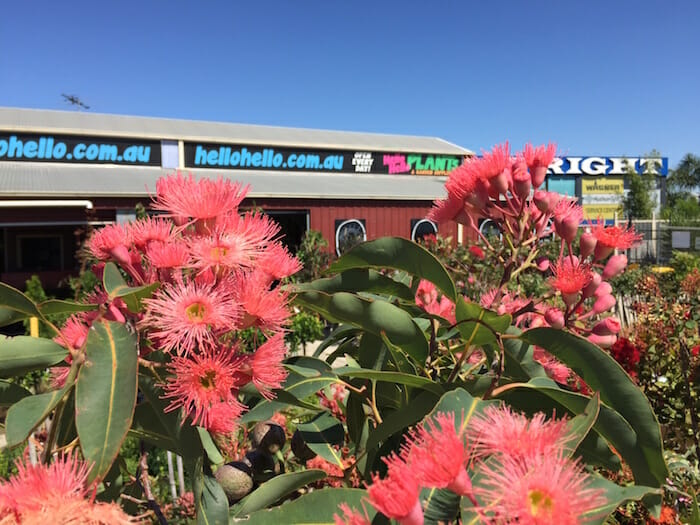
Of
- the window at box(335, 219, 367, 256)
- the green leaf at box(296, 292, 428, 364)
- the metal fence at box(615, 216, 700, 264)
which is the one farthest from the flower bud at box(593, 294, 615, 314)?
the metal fence at box(615, 216, 700, 264)

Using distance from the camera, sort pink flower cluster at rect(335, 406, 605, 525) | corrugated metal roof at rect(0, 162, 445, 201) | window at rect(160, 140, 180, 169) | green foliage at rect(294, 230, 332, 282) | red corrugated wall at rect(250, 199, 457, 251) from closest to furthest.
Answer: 1. pink flower cluster at rect(335, 406, 605, 525)
2. corrugated metal roof at rect(0, 162, 445, 201)
3. green foliage at rect(294, 230, 332, 282)
4. red corrugated wall at rect(250, 199, 457, 251)
5. window at rect(160, 140, 180, 169)

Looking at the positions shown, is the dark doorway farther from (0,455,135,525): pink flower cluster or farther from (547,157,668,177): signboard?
(547,157,668,177): signboard

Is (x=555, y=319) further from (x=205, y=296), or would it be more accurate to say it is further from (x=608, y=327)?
(x=205, y=296)

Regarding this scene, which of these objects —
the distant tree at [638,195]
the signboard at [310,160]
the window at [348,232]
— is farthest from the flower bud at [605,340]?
the distant tree at [638,195]

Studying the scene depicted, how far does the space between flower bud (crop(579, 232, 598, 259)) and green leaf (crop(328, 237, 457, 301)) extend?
13.3 inches

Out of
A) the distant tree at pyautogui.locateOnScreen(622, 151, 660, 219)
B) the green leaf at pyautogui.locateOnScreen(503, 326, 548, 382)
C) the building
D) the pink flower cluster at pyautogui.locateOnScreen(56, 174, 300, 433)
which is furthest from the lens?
the distant tree at pyautogui.locateOnScreen(622, 151, 660, 219)

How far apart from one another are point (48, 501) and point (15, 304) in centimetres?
33

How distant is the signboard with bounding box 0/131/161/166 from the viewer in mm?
11586

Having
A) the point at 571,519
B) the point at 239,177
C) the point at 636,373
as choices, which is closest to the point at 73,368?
the point at 571,519

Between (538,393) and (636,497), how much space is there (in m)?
0.28

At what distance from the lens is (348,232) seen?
13281mm

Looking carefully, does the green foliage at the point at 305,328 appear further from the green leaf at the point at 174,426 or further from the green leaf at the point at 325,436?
the green leaf at the point at 174,426

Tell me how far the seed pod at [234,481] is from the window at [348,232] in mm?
12041

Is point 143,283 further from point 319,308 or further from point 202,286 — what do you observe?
point 319,308
